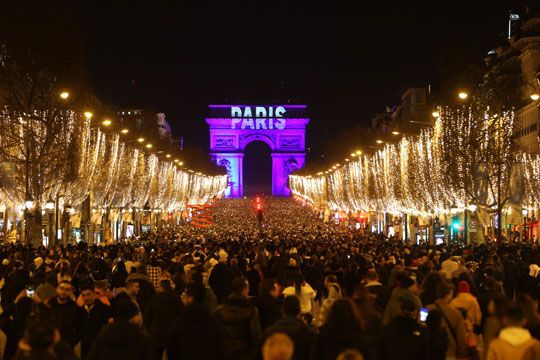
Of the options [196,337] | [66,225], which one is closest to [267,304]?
[196,337]

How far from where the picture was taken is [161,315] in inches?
546

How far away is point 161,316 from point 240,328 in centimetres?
249

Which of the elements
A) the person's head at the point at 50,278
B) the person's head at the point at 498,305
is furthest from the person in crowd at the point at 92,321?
the person's head at the point at 498,305

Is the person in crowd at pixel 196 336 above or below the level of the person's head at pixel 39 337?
below

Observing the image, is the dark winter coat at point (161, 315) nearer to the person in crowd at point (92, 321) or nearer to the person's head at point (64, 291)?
the person in crowd at point (92, 321)

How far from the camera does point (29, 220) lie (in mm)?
→ 45062

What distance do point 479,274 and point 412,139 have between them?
40125 millimetres

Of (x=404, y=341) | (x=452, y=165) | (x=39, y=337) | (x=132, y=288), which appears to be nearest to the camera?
(x=39, y=337)

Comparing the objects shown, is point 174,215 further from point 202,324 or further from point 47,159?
point 202,324

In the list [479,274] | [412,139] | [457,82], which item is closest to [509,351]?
[479,274]

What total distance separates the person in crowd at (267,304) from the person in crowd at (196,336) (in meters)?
3.36

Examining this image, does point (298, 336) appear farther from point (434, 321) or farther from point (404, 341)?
point (434, 321)

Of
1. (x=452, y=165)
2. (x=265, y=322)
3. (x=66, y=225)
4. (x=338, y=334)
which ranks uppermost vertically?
(x=452, y=165)

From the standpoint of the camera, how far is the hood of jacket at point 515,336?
935cm
